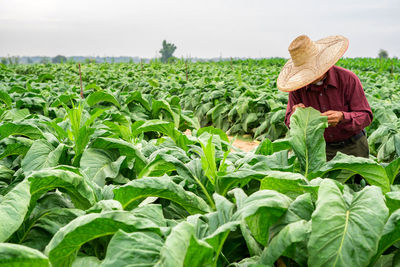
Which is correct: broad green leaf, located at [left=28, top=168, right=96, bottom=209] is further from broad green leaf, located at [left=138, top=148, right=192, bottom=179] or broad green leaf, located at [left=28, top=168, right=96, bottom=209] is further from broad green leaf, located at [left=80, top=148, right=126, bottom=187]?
broad green leaf, located at [left=80, top=148, right=126, bottom=187]

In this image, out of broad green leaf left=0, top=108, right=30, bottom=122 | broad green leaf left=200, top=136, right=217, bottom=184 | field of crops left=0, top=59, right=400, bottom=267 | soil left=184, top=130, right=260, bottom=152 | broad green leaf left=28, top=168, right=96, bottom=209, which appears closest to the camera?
field of crops left=0, top=59, right=400, bottom=267

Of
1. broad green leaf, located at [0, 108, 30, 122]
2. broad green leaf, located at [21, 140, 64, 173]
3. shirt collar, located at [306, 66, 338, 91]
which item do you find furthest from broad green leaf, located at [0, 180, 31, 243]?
broad green leaf, located at [0, 108, 30, 122]

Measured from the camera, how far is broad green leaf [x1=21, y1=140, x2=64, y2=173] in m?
2.14

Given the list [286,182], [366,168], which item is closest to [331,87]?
[366,168]

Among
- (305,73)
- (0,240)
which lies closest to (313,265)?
(0,240)

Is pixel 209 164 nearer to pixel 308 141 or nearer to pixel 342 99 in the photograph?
pixel 308 141

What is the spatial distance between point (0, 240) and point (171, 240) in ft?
1.65

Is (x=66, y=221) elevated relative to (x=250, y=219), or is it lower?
lower

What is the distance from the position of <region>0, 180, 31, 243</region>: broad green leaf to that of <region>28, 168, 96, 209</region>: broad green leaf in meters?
0.06

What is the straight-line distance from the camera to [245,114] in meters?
7.94

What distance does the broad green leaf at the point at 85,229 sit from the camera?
1.06 meters

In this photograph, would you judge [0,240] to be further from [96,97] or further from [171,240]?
[96,97]

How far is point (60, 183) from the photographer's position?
4.42 ft

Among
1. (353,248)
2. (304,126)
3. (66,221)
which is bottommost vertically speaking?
(66,221)
